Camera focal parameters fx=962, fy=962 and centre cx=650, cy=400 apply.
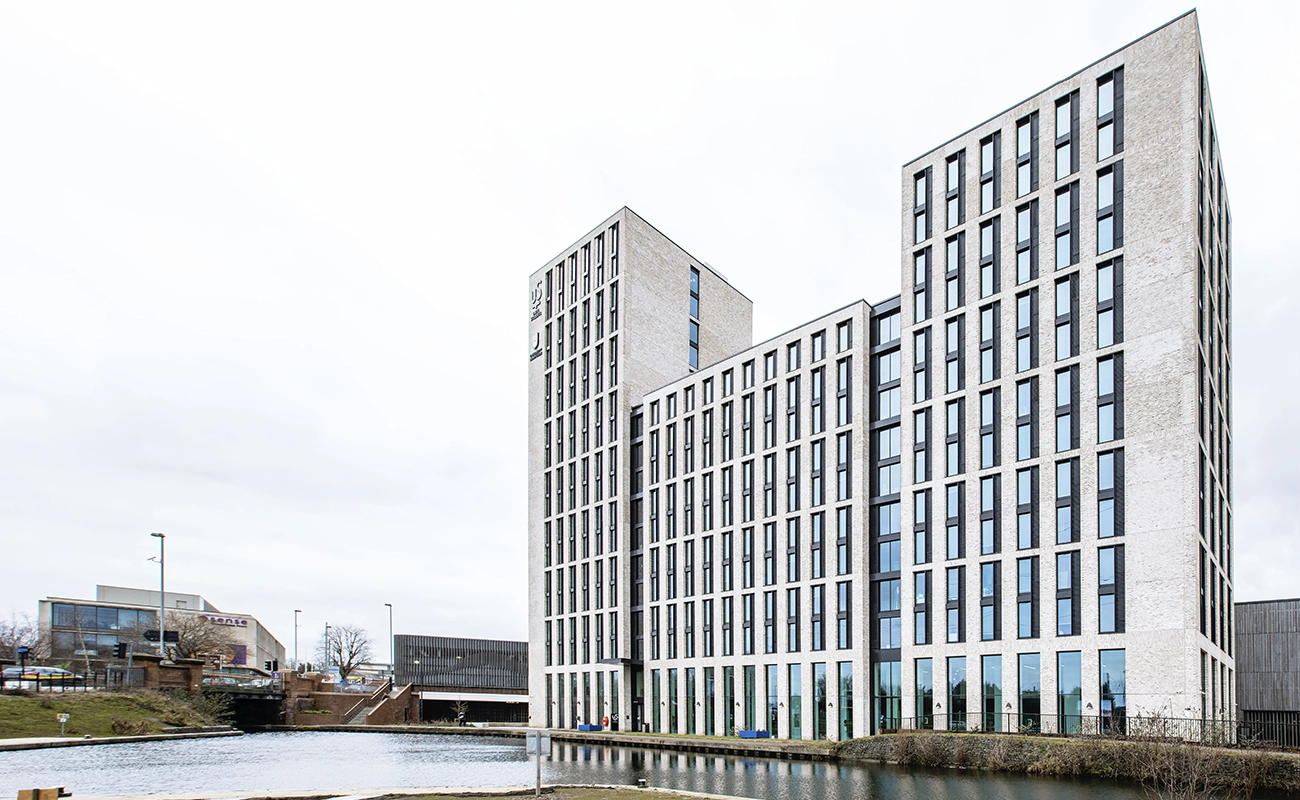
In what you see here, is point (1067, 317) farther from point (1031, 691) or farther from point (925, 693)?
point (925, 693)

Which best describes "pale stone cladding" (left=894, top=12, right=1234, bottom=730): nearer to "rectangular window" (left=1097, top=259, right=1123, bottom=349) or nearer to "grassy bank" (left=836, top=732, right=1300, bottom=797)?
"rectangular window" (left=1097, top=259, right=1123, bottom=349)

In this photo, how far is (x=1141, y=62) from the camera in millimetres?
47812

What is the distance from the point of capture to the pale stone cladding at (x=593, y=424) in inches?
2938

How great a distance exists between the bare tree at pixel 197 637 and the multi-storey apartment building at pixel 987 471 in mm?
51749

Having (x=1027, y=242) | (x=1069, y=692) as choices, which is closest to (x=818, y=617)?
(x=1069, y=692)

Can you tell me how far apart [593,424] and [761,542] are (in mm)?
21828

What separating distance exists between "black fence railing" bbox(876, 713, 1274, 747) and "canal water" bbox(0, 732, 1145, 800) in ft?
19.9

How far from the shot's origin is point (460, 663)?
108312 millimetres

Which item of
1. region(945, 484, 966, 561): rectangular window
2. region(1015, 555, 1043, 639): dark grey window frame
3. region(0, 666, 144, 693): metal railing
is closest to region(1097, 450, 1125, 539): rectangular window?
region(1015, 555, 1043, 639): dark grey window frame

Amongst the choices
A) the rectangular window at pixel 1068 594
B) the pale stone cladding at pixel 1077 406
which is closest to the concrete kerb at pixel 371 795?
the pale stone cladding at pixel 1077 406

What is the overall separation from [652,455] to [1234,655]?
129 feet

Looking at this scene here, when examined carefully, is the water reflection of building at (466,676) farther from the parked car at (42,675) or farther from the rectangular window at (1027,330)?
the rectangular window at (1027,330)

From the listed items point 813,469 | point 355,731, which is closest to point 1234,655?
point 813,469

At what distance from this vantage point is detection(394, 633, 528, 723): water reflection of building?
329 ft
